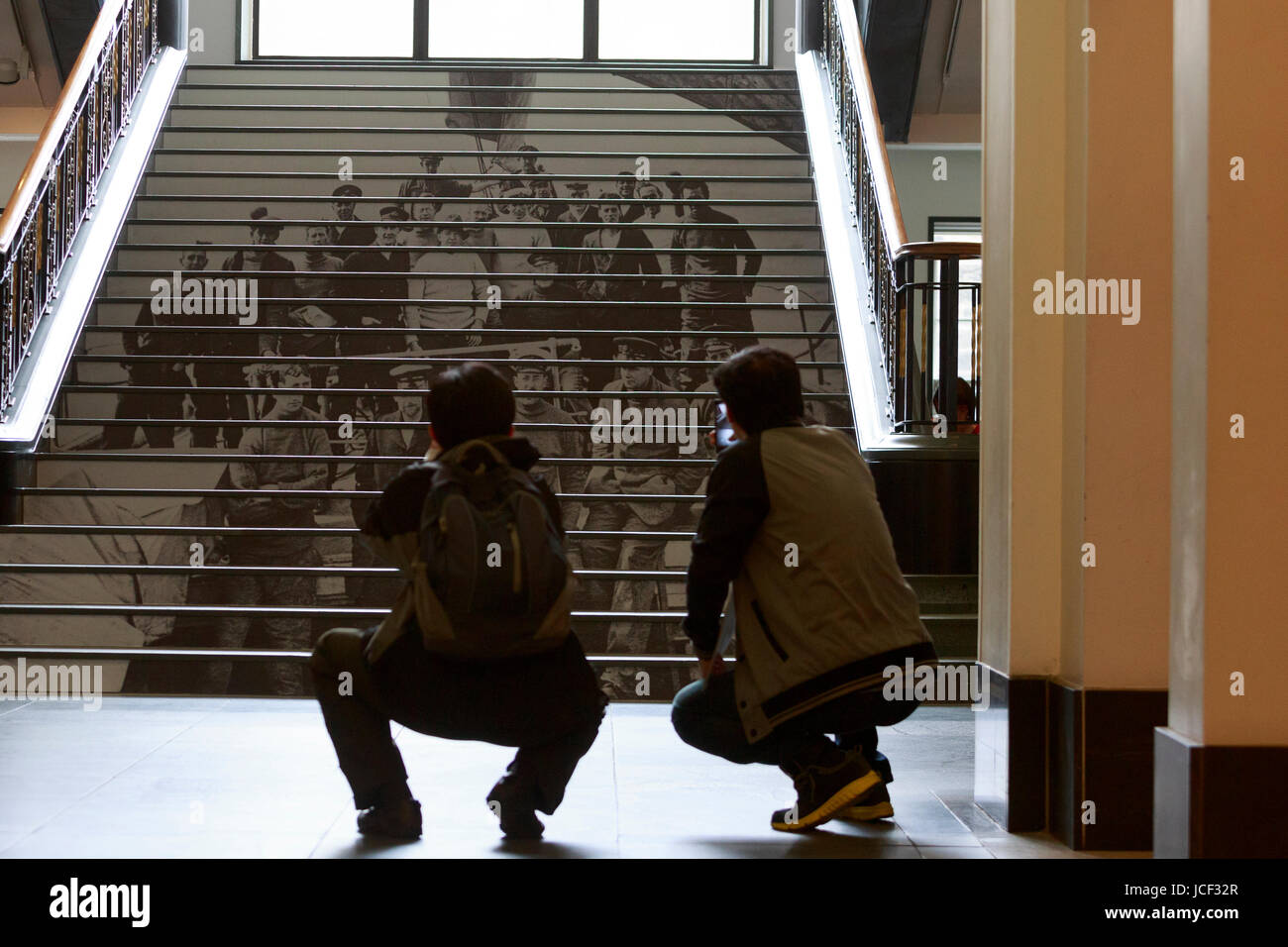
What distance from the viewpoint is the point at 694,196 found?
8.90 m

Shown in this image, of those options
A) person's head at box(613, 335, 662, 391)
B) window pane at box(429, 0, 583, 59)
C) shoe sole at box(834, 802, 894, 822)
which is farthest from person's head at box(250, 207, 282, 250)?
shoe sole at box(834, 802, 894, 822)

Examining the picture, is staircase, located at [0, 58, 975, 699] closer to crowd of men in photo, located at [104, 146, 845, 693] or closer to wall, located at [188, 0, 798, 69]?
crowd of men in photo, located at [104, 146, 845, 693]

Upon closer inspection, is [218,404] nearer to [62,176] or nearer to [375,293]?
[375,293]

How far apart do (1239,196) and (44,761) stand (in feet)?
11.3

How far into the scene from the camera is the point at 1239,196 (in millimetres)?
2650

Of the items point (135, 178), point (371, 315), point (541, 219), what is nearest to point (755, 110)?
point (541, 219)

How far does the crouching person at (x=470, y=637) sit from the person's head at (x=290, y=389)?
156 inches

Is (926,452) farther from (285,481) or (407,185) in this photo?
(407,185)

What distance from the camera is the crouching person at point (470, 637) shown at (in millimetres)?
3020

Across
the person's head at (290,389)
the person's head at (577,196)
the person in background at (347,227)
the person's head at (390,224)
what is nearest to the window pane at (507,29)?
the person's head at (577,196)

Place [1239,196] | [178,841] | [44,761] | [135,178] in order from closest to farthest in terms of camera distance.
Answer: [1239,196] < [178,841] < [44,761] < [135,178]

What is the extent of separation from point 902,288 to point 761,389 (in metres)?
3.23

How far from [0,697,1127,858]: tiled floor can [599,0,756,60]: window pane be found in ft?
28.1

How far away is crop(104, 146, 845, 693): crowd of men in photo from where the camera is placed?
6297mm
